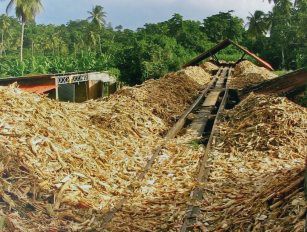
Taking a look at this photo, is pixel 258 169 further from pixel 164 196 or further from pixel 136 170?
pixel 136 170

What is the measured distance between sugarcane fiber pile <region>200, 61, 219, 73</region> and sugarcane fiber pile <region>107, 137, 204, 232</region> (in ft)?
88.2

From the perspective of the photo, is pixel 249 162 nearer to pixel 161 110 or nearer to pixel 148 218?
pixel 148 218

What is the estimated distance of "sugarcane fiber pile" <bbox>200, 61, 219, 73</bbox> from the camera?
35.6 m

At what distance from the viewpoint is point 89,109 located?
12.8m

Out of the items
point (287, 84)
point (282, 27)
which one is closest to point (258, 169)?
point (287, 84)

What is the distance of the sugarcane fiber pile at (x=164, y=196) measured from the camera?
18.8ft

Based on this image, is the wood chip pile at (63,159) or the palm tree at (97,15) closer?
the wood chip pile at (63,159)

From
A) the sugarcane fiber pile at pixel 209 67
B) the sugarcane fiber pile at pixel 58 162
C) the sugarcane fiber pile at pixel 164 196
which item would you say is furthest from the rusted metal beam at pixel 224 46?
the sugarcane fiber pile at pixel 164 196

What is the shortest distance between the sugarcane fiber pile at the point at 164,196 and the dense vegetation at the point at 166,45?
61.0 ft

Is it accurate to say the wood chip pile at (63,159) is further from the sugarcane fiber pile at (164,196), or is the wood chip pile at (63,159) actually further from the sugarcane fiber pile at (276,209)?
the sugarcane fiber pile at (276,209)

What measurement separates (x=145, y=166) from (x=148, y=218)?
2.13 meters

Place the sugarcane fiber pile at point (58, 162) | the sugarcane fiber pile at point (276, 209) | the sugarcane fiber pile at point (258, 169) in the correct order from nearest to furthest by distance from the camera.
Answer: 1. the sugarcane fiber pile at point (276, 209)
2. the sugarcane fiber pile at point (258, 169)
3. the sugarcane fiber pile at point (58, 162)

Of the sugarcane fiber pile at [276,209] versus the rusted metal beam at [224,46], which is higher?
the rusted metal beam at [224,46]

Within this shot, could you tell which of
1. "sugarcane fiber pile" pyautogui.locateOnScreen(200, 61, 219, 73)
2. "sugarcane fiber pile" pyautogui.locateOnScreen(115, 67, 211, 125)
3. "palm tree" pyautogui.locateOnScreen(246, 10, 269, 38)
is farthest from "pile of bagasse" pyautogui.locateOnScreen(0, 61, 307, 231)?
"palm tree" pyautogui.locateOnScreen(246, 10, 269, 38)
